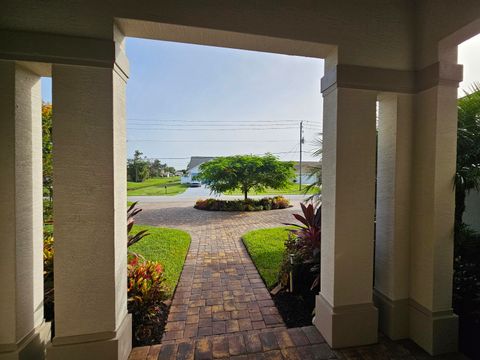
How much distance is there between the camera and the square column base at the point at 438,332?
91.1 inches

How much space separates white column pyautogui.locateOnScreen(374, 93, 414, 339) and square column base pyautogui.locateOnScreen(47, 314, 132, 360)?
2715 mm

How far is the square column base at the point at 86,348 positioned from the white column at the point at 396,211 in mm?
2715

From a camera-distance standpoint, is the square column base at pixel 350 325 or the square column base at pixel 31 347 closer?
the square column base at pixel 31 347

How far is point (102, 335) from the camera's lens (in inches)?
82.1

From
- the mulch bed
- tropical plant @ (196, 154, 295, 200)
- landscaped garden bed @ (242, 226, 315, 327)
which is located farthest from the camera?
tropical plant @ (196, 154, 295, 200)

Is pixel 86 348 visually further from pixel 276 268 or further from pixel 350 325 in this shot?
pixel 276 268

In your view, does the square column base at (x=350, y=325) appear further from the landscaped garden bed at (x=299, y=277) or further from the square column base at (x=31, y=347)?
the square column base at (x=31, y=347)

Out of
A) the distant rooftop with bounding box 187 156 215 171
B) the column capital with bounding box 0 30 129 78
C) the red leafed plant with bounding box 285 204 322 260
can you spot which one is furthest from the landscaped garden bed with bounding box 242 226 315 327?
the distant rooftop with bounding box 187 156 215 171

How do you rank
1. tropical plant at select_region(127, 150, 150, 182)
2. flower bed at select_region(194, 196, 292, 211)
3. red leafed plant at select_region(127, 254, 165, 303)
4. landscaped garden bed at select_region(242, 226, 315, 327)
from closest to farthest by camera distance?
red leafed plant at select_region(127, 254, 165, 303), landscaped garden bed at select_region(242, 226, 315, 327), flower bed at select_region(194, 196, 292, 211), tropical plant at select_region(127, 150, 150, 182)

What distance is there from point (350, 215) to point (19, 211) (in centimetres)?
296

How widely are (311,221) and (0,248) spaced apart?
3620 mm

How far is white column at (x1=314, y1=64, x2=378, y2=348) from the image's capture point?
2.40m

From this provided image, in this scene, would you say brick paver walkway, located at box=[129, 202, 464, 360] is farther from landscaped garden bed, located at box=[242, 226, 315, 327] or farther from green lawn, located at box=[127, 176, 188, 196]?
green lawn, located at box=[127, 176, 188, 196]

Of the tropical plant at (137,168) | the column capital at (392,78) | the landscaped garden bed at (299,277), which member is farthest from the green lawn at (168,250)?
the tropical plant at (137,168)
